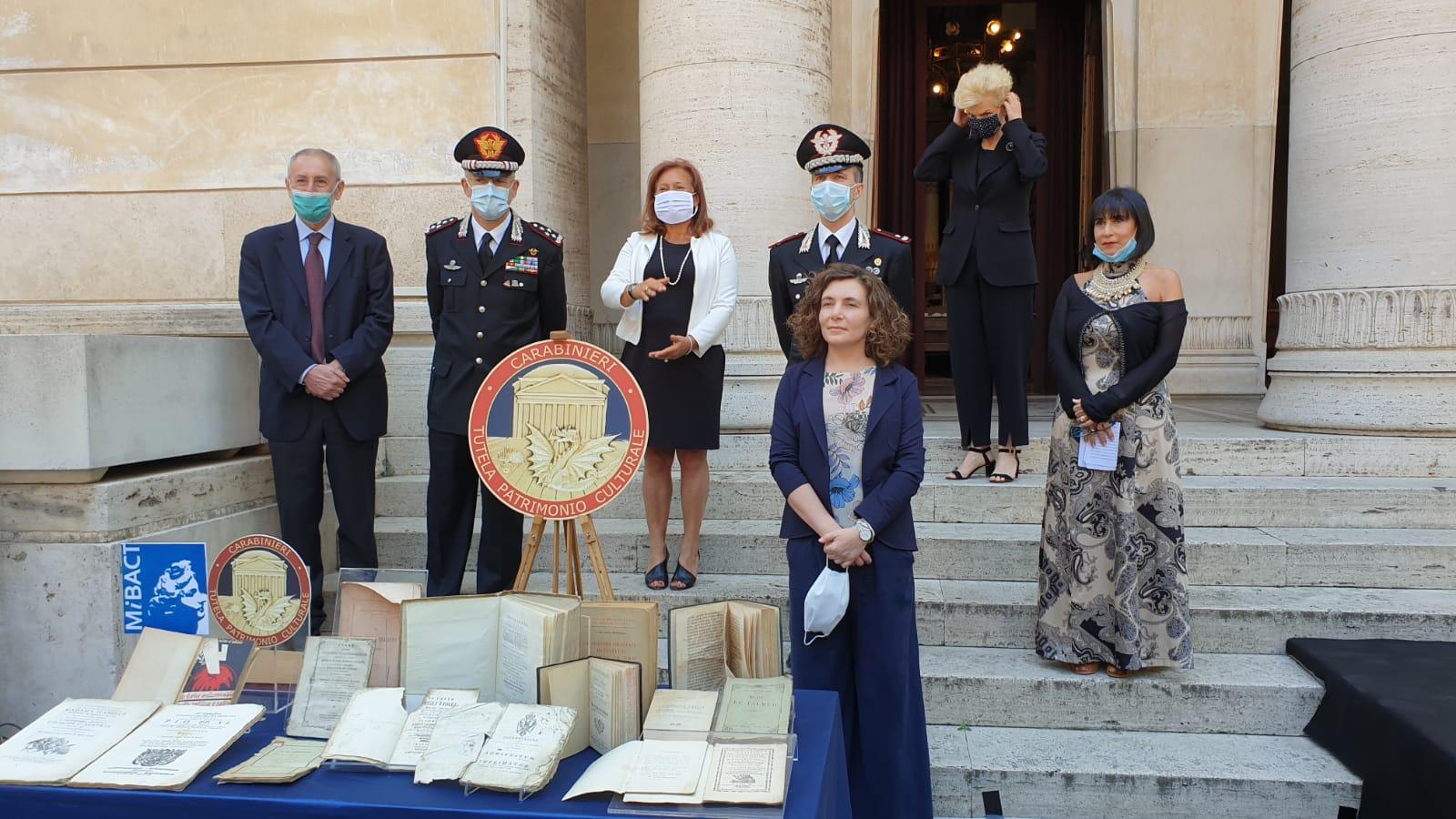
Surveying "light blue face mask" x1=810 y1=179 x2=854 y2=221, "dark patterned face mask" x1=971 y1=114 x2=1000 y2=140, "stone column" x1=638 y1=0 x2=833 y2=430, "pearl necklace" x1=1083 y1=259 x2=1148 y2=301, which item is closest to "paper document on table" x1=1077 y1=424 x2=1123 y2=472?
"pearl necklace" x1=1083 y1=259 x2=1148 y2=301

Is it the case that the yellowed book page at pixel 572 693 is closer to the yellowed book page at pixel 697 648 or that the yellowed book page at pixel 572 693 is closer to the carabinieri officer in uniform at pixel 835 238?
the yellowed book page at pixel 697 648

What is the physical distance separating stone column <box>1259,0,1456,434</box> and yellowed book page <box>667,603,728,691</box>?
4.90 m

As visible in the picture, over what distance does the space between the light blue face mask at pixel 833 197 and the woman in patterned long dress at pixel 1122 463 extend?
1056mm

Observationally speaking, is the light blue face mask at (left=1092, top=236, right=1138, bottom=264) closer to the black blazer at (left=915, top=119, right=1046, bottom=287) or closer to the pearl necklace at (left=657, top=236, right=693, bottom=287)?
the black blazer at (left=915, top=119, right=1046, bottom=287)

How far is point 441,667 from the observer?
2.41m

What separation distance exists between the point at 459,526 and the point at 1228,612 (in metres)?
3.58

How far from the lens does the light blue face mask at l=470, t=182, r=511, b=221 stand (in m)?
4.23

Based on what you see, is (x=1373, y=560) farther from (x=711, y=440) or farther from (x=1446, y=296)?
(x=711, y=440)

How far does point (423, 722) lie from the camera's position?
7.15ft

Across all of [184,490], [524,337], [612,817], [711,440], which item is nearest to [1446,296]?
[711,440]

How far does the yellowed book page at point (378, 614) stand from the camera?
257 cm

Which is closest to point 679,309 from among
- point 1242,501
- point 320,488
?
point 320,488

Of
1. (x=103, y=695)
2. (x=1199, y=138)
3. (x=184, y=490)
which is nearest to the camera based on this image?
(x=103, y=695)

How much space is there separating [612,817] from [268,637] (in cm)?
146
